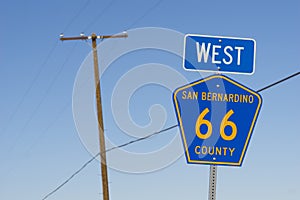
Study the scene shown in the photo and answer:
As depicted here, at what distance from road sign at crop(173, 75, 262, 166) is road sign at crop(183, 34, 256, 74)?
150mm

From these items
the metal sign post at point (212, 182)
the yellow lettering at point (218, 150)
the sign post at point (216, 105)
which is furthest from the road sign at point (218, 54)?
the metal sign post at point (212, 182)

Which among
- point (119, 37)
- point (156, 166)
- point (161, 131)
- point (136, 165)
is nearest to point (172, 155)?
point (156, 166)

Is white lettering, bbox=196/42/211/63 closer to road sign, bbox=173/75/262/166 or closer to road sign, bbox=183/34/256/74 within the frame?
road sign, bbox=183/34/256/74

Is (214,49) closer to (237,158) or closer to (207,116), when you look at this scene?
(207,116)

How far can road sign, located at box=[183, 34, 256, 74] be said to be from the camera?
4781 mm

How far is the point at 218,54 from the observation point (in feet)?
15.8

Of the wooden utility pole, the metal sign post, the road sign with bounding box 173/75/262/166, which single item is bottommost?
the metal sign post

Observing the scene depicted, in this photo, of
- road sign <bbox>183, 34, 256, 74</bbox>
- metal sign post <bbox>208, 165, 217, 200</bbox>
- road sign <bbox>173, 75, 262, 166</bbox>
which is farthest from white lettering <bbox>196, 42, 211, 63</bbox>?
metal sign post <bbox>208, 165, 217, 200</bbox>

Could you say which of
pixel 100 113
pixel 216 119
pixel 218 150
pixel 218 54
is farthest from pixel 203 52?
pixel 100 113

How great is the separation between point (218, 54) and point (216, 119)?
A: 621 mm

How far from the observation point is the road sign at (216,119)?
4578 mm

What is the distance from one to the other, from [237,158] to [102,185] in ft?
56.1

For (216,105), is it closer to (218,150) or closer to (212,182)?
(218,150)

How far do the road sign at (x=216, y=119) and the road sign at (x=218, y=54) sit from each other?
15 centimetres
